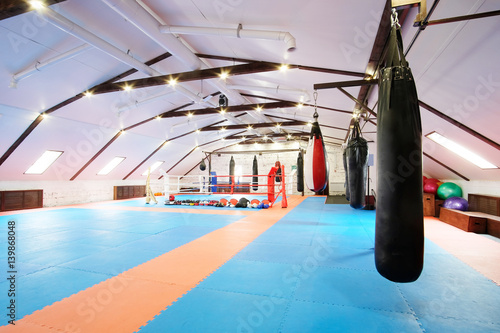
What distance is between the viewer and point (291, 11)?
10.4 ft

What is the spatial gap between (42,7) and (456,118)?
6.53 metres

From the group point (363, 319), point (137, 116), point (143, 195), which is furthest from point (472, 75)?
point (143, 195)

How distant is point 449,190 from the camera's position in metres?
6.32

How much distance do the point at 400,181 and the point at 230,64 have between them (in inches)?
212

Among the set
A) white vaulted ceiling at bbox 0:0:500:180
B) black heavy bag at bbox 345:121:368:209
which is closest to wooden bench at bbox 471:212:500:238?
white vaulted ceiling at bbox 0:0:500:180

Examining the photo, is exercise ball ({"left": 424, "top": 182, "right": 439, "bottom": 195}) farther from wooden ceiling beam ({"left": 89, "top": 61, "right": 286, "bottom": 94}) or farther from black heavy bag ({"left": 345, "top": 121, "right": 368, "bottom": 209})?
wooden ceiling beam ({"left": 89, "top": 61, "right": 286, "bottom": 94})

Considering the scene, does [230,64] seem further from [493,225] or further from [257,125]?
[493,225]

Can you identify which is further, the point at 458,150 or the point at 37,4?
the point at 458,150

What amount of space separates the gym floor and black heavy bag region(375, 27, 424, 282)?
78 cm

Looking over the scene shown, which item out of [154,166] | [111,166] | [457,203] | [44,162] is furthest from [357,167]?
[154,166]

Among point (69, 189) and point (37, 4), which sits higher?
point (37, 4)

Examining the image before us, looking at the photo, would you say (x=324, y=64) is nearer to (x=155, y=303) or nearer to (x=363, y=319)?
(x=363, y=319)

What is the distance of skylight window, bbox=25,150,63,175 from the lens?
27.7 feet

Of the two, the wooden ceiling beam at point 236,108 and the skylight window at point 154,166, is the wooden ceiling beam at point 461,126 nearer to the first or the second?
the wooden ceiling beam at point 236,108
